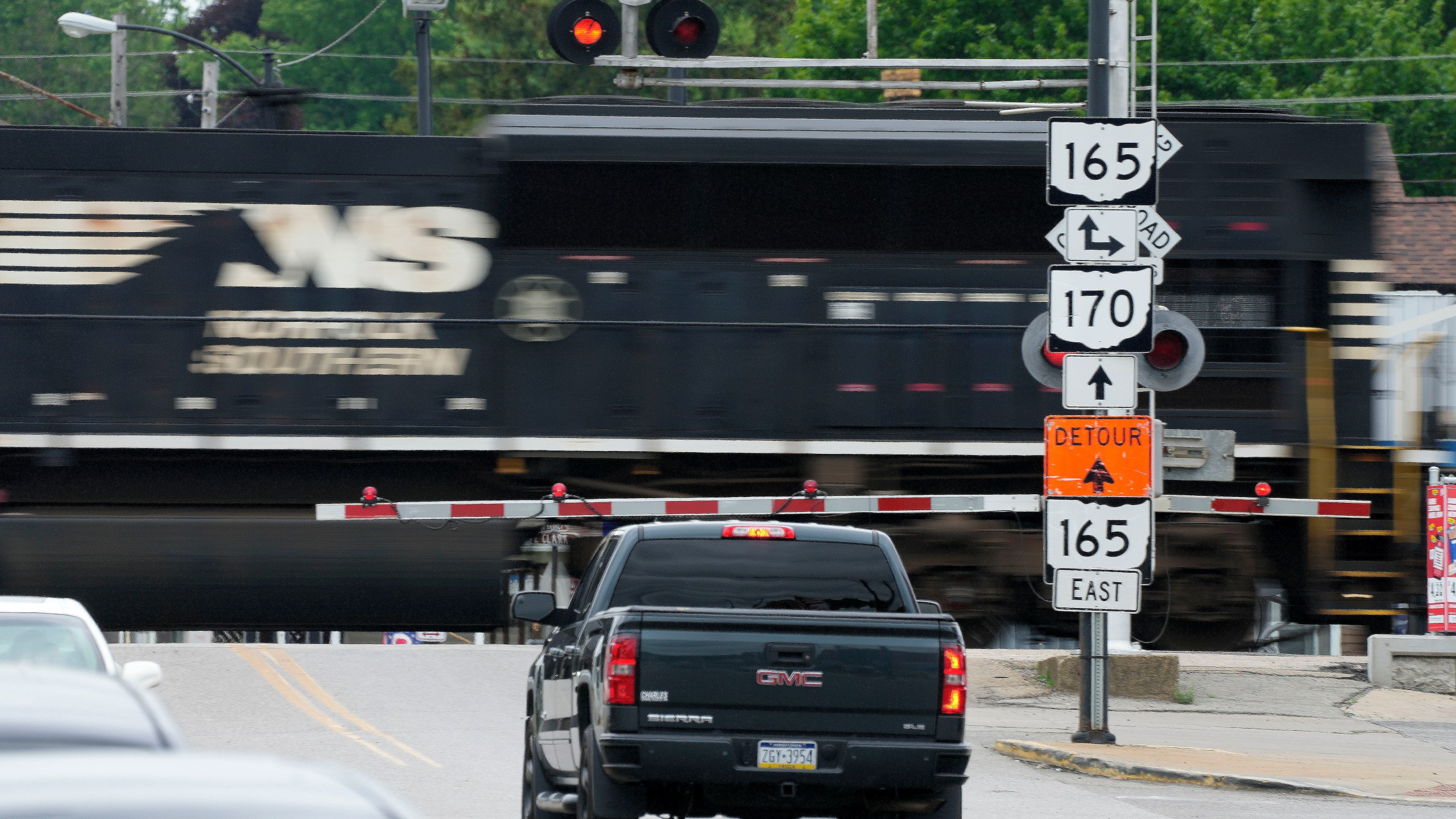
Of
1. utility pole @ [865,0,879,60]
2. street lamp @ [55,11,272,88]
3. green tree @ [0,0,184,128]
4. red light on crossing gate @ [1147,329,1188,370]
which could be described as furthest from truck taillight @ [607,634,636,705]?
green tree @ [0,0,184,128]

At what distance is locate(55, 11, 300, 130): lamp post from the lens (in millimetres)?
16234

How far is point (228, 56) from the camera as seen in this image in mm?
24641

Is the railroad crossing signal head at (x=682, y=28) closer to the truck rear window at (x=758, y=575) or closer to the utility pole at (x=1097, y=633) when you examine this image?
the utility pole at (x=1097, y=633)

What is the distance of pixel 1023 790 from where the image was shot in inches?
420

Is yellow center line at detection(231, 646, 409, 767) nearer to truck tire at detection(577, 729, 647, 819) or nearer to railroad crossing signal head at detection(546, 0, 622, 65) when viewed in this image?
truck tire at detection(577, 729, 647, 819)

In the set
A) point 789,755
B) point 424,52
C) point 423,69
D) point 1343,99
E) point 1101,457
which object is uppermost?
point 1343,99

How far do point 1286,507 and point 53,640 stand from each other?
10.0m

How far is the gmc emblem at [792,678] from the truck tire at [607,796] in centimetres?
69

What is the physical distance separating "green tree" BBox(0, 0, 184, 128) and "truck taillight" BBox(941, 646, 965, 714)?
70.3 m

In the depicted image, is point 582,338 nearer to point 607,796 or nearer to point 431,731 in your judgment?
point 431,731

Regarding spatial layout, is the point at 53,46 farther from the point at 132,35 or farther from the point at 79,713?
the point at 79,713

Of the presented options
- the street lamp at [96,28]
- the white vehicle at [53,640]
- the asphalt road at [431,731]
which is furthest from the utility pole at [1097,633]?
the street lamp at [96,28]

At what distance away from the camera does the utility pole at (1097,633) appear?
40.0 feet

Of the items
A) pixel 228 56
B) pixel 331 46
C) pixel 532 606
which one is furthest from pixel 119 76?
pixel 532 606
